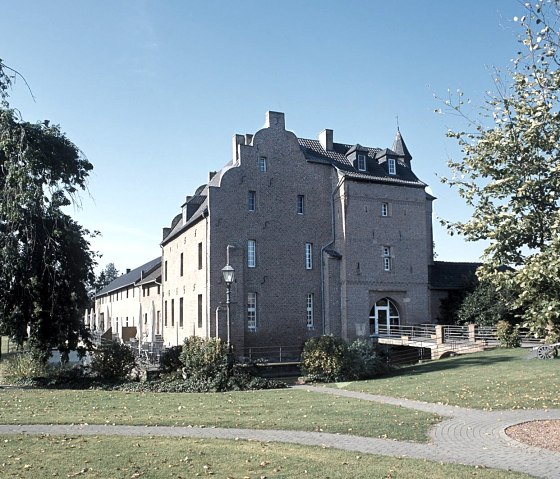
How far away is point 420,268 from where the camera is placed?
36.3m

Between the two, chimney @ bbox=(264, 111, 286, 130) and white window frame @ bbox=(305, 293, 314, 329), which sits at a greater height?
chimney @ bbox=(264, 111, 286, 130)

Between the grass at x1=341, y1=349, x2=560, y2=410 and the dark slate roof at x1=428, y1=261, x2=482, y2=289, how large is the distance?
430 inches

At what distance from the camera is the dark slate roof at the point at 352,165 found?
116 ft

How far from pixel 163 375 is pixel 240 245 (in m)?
11.2

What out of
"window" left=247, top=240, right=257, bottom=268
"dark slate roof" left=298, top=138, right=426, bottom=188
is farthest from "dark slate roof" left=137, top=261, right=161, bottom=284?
"dark slate roof" left=298, top=138, right=426, bottom=188

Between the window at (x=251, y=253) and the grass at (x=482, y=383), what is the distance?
35.9 feet

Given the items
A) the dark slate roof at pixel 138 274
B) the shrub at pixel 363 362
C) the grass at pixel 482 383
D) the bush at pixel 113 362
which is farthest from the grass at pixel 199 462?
the dark slate roof at pixel 138 274

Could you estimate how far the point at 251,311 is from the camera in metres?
32.2

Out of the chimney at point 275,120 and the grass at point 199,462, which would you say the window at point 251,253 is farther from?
the grass at point 199,462

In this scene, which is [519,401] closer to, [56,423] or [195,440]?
[195,440]

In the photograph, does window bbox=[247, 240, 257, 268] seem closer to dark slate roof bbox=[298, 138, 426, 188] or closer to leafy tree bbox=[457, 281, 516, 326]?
dark slate roof bbox=[298, 138, 426, 188]

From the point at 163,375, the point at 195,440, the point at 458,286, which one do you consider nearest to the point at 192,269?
the point at 163,375

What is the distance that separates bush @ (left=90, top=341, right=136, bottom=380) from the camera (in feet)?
74.0

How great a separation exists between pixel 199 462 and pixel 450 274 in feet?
107
